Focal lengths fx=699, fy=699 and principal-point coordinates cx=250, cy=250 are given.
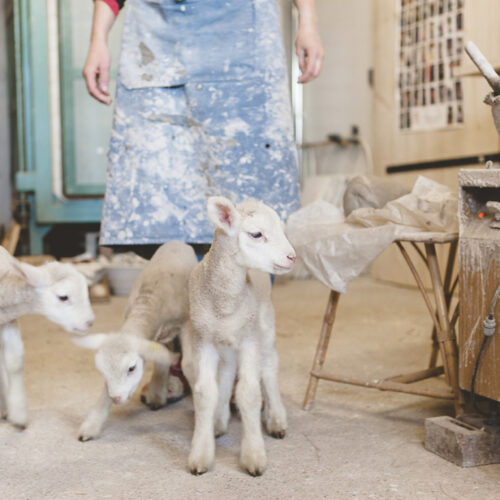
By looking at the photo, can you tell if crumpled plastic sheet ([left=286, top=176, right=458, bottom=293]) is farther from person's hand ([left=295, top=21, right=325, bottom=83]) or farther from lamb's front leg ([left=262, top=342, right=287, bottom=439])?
person's hand ([left=295, top=21, right=325, bottom=83])

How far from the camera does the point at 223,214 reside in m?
1.52

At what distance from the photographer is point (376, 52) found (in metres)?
4.91

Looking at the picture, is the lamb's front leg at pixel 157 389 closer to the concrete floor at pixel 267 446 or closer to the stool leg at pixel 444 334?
the concrete floor at pixel 267 446

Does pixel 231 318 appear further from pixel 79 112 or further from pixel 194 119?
pixel 79 112

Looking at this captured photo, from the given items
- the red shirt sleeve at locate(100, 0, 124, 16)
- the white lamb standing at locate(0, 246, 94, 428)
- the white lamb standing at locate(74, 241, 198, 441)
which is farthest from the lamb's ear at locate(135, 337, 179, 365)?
the red shirt sleeve at locate(100, 0, 124, 16)

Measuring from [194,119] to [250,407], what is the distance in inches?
34.7

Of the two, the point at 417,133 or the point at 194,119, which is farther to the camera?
the point at 417,133

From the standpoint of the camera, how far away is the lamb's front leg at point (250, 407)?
156 centimetres

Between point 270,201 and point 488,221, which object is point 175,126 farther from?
point 488,221

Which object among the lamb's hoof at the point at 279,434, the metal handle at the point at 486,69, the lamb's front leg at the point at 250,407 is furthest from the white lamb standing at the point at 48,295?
the metal handle at the point at 486,69

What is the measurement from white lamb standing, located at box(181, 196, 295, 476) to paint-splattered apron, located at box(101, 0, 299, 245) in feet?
1.28

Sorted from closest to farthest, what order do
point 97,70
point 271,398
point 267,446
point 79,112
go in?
point 267,446
point 271,398
point 97,70
point 79,112

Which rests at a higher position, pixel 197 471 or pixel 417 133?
pixel 417 133

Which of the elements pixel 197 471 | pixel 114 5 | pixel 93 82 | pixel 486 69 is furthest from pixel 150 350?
pixel 114 5
